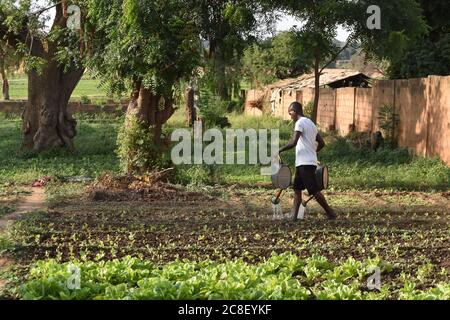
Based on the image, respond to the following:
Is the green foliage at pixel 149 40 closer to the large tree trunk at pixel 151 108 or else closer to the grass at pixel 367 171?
the large tree trunk at pixel 151 108

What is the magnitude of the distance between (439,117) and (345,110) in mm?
7079

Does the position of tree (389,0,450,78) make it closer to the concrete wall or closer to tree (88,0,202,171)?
the concrete wall

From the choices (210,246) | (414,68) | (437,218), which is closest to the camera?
(210,246)

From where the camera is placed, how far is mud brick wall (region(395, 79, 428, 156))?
16828mm

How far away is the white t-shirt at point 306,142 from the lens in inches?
383

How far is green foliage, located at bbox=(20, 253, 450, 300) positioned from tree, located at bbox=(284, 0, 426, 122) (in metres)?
8.90

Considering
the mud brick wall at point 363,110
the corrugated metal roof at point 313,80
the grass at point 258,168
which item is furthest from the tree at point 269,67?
the grass at point 258,168

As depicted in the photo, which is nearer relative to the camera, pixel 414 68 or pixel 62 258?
pixel 62 258

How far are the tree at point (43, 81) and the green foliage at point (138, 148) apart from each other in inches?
186

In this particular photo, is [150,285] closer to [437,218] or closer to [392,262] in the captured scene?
[392,262]

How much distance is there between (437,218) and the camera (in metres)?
10.6
